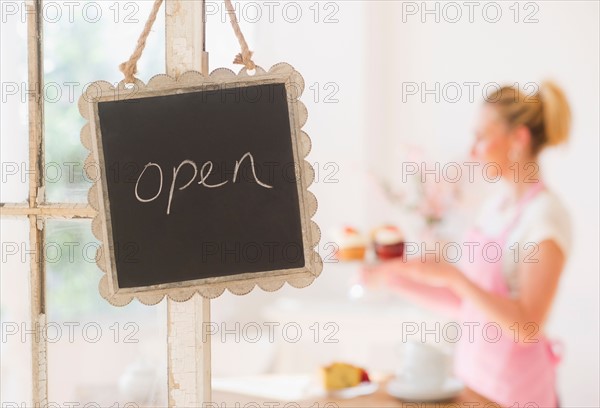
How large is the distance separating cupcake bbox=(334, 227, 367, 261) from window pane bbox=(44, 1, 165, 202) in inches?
78.6

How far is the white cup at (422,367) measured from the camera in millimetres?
1363

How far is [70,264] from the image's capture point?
73 cm

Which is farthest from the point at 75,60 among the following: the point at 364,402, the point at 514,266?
the point at 514,266

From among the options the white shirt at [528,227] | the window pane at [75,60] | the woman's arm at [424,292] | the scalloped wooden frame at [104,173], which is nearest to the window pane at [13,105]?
the window pane at [75,60]

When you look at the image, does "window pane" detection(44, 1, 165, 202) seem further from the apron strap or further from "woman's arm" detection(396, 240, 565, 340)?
the apron strap

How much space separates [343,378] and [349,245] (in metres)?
1.34

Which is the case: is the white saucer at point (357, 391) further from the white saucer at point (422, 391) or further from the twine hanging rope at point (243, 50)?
the twine hanging rope at point (243, 50)

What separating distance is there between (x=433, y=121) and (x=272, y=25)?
0.82m

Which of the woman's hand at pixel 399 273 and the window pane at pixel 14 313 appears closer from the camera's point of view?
the window pane at pixel 14 313

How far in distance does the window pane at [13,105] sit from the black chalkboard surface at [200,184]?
0.18m

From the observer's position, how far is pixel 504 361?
170 centimetres

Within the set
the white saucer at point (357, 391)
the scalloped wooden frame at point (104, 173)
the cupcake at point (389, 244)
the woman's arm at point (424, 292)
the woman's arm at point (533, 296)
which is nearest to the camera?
the scalloped wooden frame at point (104, 173)

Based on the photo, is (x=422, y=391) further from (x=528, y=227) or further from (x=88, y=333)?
(x=88, y=333)

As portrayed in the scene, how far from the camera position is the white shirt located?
5.13 ft
